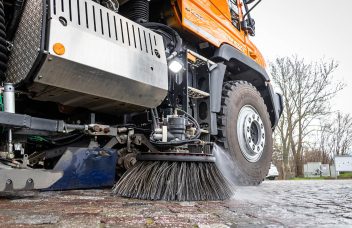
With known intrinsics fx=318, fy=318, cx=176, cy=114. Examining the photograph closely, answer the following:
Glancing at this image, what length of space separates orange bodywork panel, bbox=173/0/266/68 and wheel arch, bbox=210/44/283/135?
0.50 feet

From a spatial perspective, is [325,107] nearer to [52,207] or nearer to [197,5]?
[197,5]

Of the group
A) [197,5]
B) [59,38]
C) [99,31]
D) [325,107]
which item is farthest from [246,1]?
[325,107]

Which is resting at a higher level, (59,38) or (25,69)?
(59,38)

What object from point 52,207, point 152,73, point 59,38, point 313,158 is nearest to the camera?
point 52,207

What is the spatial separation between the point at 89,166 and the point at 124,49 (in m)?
0.86

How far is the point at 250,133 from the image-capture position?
12.5 ft

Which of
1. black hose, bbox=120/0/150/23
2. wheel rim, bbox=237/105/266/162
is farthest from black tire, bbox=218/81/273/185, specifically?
black hose, bbox=120/0/150/23

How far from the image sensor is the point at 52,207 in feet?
4.72

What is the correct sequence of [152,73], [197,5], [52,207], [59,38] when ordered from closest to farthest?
[52,207] < [59,38] < [152,73] < [197,5]

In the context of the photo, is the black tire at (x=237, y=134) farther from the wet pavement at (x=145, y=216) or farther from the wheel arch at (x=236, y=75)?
the wet pavement at (x=145, y=216)

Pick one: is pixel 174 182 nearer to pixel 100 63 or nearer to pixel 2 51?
pixel 100 63

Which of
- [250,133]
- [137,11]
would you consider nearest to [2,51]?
[137,11]

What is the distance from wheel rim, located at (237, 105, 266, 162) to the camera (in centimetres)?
359

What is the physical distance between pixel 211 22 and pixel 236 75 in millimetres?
1096
